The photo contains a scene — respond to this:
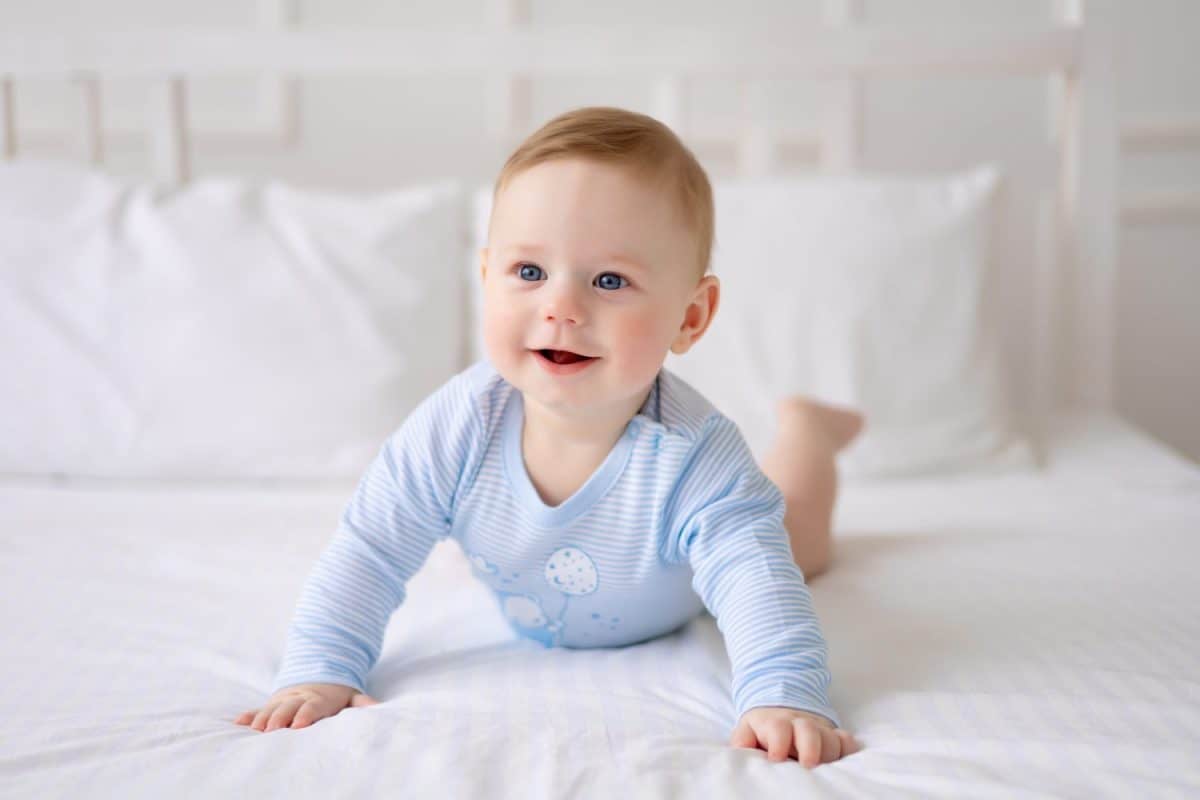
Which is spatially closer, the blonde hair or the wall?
the blonde hair

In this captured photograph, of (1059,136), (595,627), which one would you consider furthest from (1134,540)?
(1059,136)

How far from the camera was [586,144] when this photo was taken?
0.80 metres

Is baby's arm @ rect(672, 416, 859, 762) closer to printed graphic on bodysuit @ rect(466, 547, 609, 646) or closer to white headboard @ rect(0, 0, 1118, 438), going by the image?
printed graphic on bodysuit @ rect(466, 547, 609, 646)

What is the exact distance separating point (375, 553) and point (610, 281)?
0.28 meters

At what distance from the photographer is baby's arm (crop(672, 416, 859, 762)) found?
0.76m

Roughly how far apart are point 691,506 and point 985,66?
1.19m

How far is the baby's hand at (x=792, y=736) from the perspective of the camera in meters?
0.70

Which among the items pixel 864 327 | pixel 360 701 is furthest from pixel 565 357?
pixel 864 327

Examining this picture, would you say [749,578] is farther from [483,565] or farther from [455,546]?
[455,546]

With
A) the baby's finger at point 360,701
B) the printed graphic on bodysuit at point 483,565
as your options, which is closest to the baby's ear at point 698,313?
the printed graphic on bodysuit at point 483,565

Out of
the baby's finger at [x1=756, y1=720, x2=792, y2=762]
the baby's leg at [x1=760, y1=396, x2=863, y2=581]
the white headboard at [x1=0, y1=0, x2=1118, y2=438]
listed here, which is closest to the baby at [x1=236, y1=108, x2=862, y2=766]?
the baby's finger at [x1=756, y1=720, x2=792, y2=762]

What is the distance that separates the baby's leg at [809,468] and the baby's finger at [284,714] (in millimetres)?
477

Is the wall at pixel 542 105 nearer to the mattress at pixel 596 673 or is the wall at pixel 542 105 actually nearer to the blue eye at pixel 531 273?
the mattress at pixel 596 673

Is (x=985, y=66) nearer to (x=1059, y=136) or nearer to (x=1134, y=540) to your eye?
(x=1059, y=136)
